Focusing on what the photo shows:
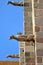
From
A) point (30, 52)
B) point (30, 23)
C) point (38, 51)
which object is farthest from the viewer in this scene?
point (30, 23)

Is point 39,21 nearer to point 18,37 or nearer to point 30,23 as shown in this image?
point 18,37

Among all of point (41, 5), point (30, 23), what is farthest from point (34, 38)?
point (30, 23)

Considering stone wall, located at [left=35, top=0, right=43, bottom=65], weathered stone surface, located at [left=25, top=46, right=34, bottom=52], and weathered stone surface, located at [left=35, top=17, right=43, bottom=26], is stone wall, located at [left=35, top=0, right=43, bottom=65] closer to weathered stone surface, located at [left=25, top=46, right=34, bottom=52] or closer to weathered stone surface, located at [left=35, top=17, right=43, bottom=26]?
weathered stone surface, located at [left=35, top=17, right=43, bottom=26]

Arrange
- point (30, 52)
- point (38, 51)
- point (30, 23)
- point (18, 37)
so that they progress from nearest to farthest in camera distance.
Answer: point (38, 51)
point (18, 37)
point (30, 52)
point (30, 23)

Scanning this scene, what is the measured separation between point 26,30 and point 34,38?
245 centimetres

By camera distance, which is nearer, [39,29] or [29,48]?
[39,29]

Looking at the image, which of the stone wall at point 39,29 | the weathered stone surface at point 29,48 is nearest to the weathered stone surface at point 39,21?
the stone wall at point 39,29

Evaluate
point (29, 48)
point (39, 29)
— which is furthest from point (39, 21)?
point (29, 48)

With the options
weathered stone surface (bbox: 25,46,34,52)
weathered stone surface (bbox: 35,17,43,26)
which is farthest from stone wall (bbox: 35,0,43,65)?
weathered stone surface (bbox: 25,46,34,52)

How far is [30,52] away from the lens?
571 cm

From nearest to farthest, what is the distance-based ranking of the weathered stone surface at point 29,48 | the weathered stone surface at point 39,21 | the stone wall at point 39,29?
the stone wall at point 39,29, the weathered stone surface at point 39,21, the weathered stone surface at point 29,48

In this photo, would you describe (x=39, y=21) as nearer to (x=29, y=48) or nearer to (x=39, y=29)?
(x=39, y=29)

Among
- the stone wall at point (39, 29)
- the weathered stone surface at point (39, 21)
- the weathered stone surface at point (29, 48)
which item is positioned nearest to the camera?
the stone wall at point (39, 29)

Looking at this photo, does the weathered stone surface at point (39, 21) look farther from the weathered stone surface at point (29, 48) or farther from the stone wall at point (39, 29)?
the weathered stone surface at point (29, 48)
